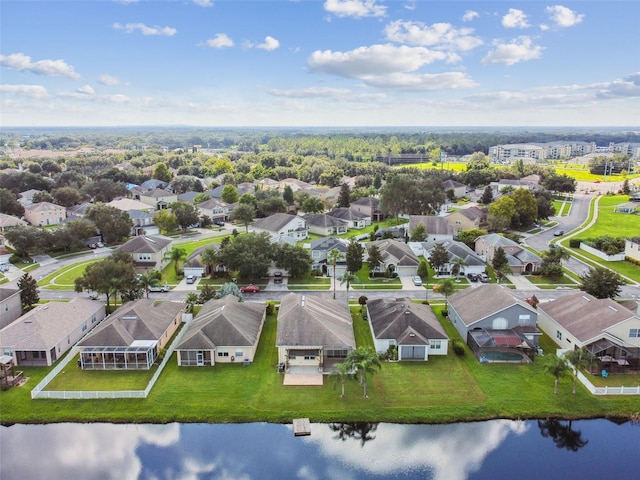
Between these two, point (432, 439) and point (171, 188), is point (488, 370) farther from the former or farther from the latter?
point (171, 188)

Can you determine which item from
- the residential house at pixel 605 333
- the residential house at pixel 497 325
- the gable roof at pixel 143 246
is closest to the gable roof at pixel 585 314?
the residential house at pixel 605 333

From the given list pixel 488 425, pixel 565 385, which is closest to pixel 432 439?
pixel 488 425

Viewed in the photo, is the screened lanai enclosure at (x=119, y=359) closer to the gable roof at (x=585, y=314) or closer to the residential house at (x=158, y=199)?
the gable roof at (x=585, y=314)

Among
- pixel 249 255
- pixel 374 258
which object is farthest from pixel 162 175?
pixel 374 258

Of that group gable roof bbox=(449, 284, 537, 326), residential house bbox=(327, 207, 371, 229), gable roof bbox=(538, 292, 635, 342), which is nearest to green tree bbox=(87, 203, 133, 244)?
residential house bbox=(327, 207, 371, 229)

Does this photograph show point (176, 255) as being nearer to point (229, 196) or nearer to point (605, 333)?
point (229, 196)

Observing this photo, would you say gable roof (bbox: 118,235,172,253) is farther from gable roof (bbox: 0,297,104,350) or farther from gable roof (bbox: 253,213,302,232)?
gable roof (bbox: 253,213,302,232)
